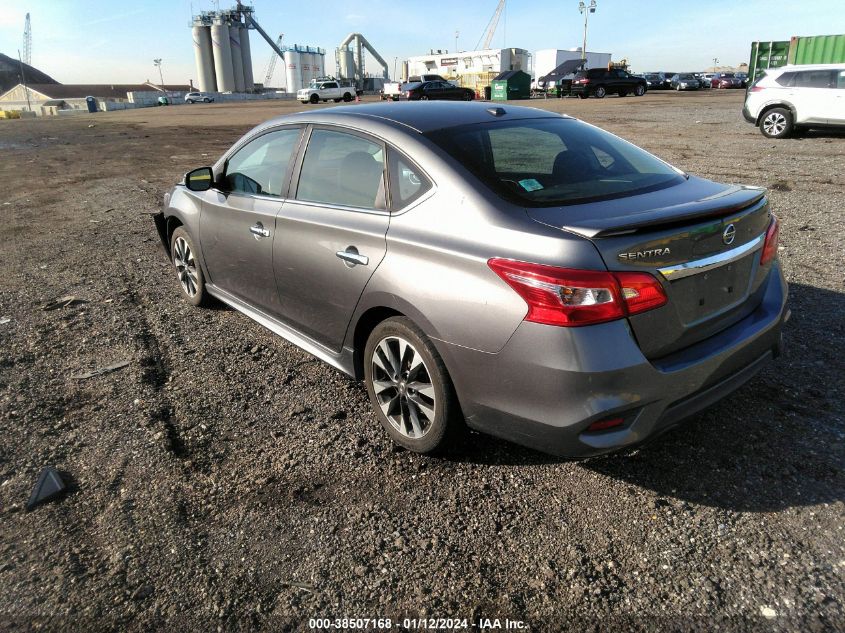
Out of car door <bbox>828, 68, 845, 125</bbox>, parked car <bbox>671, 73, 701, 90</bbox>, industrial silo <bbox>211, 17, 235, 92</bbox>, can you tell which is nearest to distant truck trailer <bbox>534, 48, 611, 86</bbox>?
parked car <bbox>671, 73, 701, 90</bbox>

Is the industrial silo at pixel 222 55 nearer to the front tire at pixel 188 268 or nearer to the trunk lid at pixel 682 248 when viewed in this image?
the front tire at pixel 188 268

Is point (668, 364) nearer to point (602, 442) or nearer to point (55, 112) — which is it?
point (602, 442)

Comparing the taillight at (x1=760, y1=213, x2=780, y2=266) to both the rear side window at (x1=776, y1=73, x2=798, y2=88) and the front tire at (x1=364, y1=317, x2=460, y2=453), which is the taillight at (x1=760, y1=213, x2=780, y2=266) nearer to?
the front tire at (x1=364, y1=317, x2=460, y2=453)

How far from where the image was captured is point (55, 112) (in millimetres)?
63531

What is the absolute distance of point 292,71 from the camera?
10438 centimetres

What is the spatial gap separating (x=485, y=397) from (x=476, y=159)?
1.16 metres

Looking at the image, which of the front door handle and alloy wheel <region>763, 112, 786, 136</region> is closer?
the front door handle

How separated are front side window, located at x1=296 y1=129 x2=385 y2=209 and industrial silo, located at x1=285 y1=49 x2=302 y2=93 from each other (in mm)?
109979

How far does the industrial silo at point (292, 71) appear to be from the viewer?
4070 inches

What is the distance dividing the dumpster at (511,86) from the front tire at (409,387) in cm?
4593

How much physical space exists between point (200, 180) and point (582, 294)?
10.7ft

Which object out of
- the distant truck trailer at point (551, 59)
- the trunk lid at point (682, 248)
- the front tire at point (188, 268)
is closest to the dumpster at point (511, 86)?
the distant truck trailer at point (551, 59)

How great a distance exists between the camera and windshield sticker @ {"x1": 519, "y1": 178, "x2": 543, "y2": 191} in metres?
2.79

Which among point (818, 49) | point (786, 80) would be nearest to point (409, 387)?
point (786, 80)
